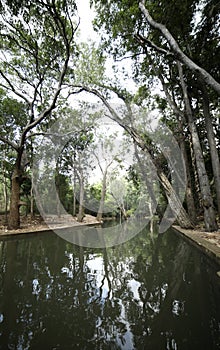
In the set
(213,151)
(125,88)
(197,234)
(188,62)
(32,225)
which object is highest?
(125,88)

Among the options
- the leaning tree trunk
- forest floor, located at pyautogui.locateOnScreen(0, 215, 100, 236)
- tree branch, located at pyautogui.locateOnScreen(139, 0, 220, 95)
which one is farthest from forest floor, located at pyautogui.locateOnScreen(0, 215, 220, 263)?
tree branch, located at pyautogui.locateOnScreen(139, 0, 220, 95)

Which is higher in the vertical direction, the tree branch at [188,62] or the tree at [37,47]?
the tree at [37,47]

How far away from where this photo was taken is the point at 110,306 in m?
1.96

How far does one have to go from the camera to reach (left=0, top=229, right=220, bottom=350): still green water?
1.42 metres

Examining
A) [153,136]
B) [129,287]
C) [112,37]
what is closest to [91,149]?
[153,136]

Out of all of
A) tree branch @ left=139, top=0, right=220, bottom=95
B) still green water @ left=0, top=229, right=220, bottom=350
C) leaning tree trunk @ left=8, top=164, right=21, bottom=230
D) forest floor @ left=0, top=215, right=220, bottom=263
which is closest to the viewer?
still green water @ left=0, top=229, right=220, bottom=350

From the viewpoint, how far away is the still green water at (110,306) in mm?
1422

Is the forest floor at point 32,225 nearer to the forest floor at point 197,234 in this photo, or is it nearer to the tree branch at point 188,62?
the forest floor at point 197,234

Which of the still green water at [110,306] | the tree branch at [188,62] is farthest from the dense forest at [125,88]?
the still green water at [110,306]

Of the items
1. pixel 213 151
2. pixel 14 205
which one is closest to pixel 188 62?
pixel 213 151

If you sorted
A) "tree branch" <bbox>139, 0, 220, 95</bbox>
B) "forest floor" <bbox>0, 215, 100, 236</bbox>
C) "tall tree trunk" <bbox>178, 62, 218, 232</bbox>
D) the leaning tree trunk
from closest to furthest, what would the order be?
"tree branch" <bbox>139, 0, 220, 95</bbox> < "tall tree trunk" <bbox>178, 62, 218, 232</bbox> < "forest floor" <bbox>0, 215, 100, 236</bbox> < the leaning tree trunk

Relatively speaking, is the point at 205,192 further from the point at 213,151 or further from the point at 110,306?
the point at 110,306

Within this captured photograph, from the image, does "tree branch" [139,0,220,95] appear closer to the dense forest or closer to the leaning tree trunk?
the dense forest

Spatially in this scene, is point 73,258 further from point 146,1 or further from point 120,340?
point 146,1
